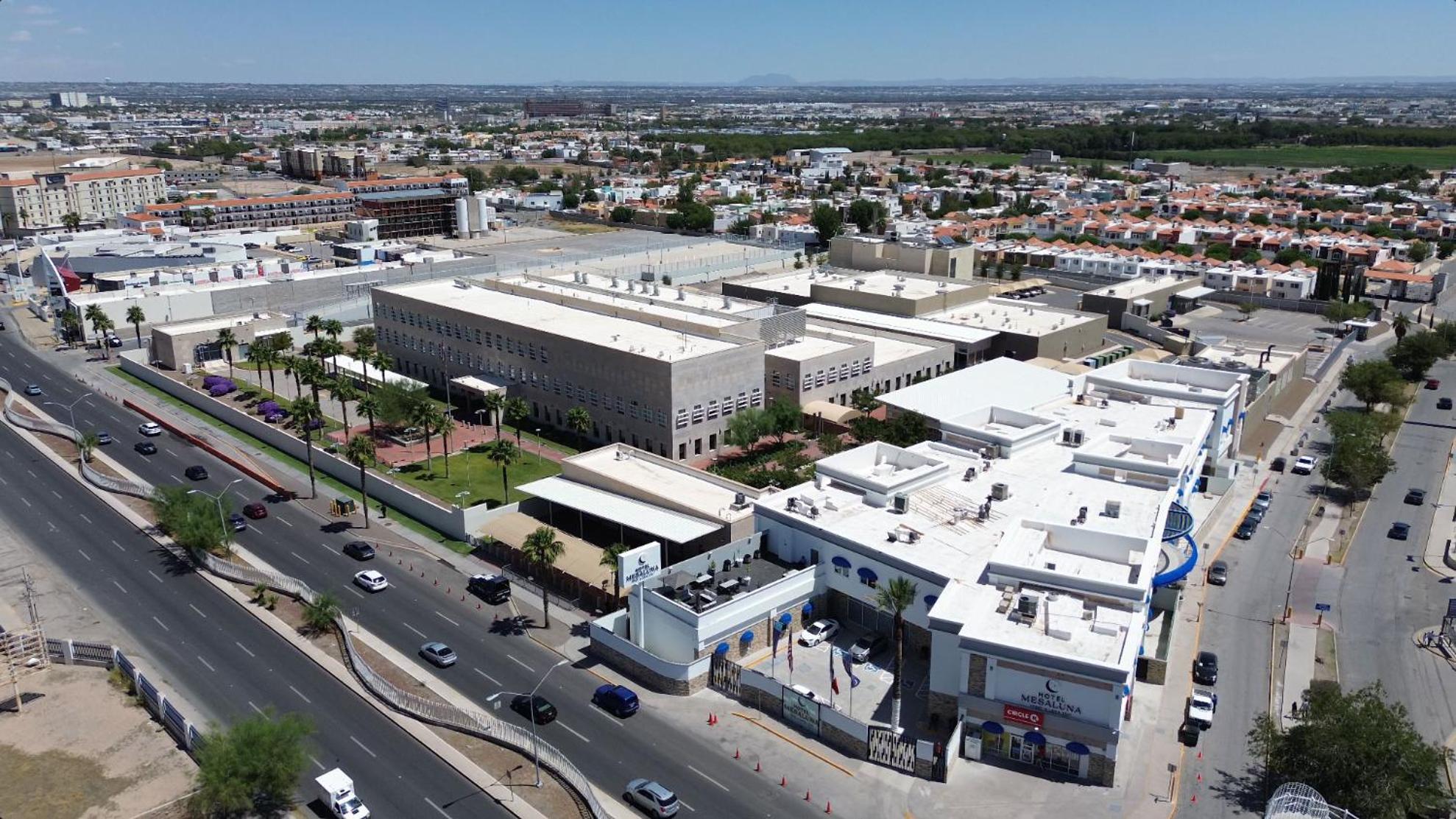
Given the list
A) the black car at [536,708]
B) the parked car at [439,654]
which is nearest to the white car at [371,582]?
the parked car at [439,654]

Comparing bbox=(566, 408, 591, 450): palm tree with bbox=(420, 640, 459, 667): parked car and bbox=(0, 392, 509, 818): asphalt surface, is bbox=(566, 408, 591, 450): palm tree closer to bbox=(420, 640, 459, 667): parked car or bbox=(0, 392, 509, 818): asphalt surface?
bbox=(0, 392, 509, 818): asphalt surface

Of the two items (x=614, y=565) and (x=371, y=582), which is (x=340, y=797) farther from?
(x=371, y=582)

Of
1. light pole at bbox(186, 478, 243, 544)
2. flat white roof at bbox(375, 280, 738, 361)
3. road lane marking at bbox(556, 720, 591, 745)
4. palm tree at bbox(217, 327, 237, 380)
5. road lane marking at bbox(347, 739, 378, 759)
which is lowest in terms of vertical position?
road lane marking at bbox(556, 720, 591, 745)

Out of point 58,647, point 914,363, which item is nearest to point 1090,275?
point 914,363

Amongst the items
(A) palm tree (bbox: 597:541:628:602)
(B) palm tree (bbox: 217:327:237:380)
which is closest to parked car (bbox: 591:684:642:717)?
(A) palm tree (bbox: 597:541:628:602)

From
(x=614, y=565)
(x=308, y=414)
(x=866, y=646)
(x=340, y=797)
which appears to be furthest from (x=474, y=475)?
(x=340, y=797)

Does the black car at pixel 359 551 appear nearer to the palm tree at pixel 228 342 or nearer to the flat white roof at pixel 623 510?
the flat white roof at pixel 623 510

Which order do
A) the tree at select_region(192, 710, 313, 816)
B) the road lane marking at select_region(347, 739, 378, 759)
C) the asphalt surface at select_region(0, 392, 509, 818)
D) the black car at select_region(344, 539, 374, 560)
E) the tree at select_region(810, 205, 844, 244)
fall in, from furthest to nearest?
the tree at select_region(810, 205, 844, 244)
the black car at select_region(344, 539, 374, 560)
the road lane marking at select_region(347, 739, 378, 759)
the asphalt surface at select_region(0, 392, 509, 818)
the tree at select_region(192, 710, 313, 816)
